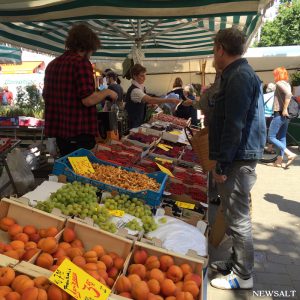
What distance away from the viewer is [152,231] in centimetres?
241

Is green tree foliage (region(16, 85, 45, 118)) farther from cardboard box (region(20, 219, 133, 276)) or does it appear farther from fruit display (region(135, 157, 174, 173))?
cardboard box (region(20, 219, 133, 276))

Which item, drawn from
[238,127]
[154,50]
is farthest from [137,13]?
[154,50]

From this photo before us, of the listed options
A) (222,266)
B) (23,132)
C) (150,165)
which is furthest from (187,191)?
(23,132)

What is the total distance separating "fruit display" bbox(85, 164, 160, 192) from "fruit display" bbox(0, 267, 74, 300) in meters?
1.23

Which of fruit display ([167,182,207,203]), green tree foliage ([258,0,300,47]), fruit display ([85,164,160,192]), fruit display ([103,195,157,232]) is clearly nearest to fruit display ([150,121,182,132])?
→ fruit display ([167,182,207,203])

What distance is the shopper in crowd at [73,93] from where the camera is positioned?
10.1 feet

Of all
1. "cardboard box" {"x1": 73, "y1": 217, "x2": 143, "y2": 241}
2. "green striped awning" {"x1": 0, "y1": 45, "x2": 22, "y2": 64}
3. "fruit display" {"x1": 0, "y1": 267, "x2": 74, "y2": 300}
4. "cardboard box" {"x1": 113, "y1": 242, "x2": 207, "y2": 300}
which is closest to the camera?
"fruit display" {"x1": 0, "y1": 267, "x2": 74, "y2": 300}

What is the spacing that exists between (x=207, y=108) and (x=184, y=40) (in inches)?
212

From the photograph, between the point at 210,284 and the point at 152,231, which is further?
the point at 210,284

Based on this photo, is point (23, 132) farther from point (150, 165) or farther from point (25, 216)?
point (25, 216)

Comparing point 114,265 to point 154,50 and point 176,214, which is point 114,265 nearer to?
point 176,214

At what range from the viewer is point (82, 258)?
182cm

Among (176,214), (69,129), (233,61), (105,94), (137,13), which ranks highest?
(137,13)

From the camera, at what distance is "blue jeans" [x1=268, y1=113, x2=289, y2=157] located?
24.0ft
